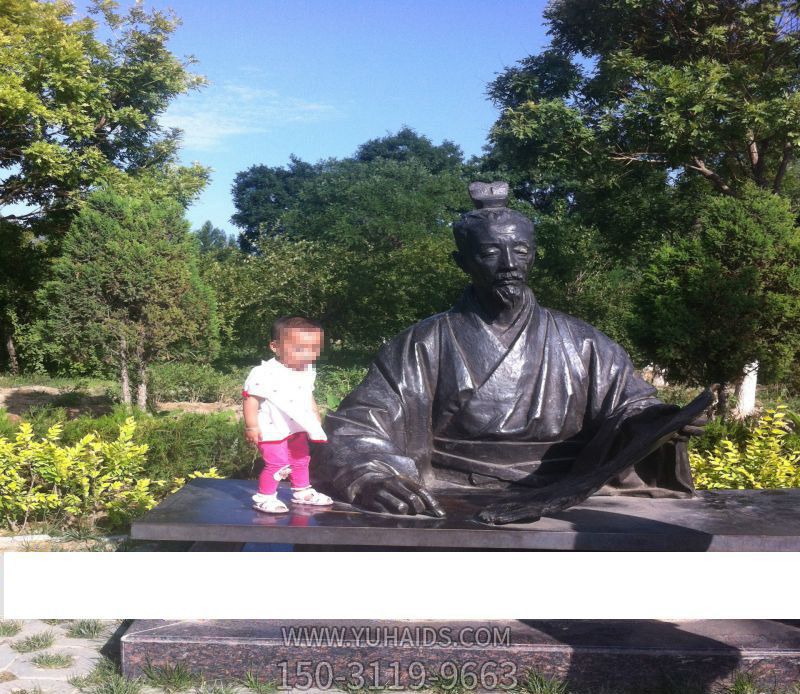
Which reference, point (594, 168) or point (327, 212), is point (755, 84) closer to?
point (594, 168)

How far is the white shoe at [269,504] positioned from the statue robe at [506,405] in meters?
0.40

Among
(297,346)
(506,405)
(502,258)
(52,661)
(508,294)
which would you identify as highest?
(502,258)

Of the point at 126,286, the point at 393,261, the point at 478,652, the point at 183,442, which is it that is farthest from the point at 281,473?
the point at 393,261

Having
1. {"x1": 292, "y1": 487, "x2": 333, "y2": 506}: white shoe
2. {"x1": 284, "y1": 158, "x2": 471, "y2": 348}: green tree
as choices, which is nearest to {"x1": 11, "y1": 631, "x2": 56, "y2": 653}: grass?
{"x1": 292, "y1": 487, "x2": 333, "y2": 506}: white shoe

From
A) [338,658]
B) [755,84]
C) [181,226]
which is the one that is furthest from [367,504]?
[755,84]

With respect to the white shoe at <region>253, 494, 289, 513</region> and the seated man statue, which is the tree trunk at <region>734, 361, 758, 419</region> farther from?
the white shoe at <region>253, 494, 289, 513</region>

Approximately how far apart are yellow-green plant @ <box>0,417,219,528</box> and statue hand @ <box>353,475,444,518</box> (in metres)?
2.66

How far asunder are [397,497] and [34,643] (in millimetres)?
1811

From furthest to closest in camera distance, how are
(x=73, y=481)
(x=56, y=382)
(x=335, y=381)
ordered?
(x=56, y=382)
(x=335, y=381)
(x=73, y=481)

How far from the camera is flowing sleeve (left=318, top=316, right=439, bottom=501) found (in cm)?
355

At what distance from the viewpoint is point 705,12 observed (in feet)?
38.9

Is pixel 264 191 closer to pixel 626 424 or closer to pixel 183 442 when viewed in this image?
pixel 183 442

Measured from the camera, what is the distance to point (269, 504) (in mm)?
3498

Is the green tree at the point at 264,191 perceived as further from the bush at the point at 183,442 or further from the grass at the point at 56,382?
the bush at the point at 183,442
